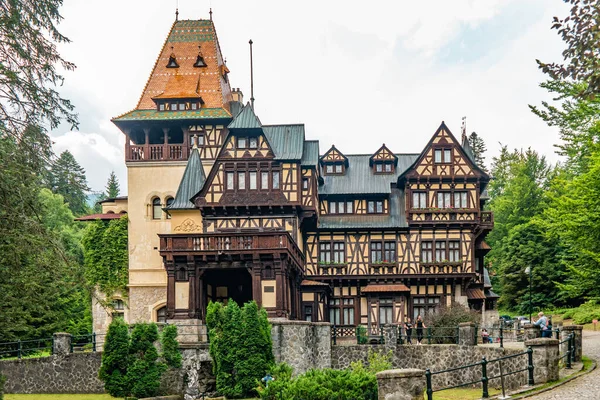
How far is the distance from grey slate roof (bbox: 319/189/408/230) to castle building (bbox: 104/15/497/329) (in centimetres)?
8

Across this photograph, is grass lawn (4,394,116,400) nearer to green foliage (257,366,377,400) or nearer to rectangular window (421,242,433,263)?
green foliage (257,366,377,400)

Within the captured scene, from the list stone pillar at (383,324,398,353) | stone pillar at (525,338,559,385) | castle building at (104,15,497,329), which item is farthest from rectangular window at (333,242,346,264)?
stone pillar at (525,338,559,385)

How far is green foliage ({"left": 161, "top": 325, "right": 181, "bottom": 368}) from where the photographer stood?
30.6 m

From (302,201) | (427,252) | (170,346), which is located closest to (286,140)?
(302,201)

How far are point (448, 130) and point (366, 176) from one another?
205 inches

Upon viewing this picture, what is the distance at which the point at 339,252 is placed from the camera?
45281mm

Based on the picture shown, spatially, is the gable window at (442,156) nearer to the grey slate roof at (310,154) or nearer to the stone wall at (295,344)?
the grey slate roof at (310,154)

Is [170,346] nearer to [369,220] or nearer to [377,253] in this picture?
[377,253]

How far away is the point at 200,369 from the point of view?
105 feet

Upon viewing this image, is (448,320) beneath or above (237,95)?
beneath

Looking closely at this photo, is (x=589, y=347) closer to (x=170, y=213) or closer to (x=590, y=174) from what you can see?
(x=590, y=174)

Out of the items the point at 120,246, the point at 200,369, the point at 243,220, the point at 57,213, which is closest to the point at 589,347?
the point at 200,369

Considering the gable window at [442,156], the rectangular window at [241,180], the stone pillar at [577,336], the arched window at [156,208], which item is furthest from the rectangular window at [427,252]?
the stone pillar at [577,336]

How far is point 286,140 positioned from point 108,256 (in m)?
11.1
